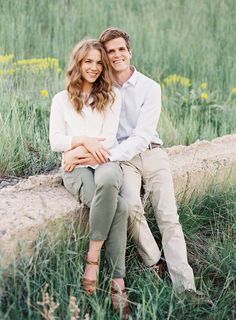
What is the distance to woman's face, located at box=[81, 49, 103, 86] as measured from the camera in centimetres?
363

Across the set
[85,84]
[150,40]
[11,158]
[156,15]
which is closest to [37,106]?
[11,158]

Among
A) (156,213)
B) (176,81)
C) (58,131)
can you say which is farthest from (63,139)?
(176,81)

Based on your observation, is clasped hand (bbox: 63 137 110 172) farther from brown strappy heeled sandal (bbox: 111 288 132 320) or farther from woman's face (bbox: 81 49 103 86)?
brown strappy heeled sandal (bbox: 111 288 132 320)

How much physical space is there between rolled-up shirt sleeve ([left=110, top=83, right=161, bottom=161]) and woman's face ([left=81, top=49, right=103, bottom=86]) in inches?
14.2

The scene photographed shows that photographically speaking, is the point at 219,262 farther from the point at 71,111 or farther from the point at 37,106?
the point at 37,106

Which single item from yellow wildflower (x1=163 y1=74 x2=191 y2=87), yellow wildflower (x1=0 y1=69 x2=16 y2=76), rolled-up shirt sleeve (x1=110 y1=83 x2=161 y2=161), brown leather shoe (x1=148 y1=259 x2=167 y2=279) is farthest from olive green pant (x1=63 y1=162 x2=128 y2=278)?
yellow wildflower (x1=163 y1=74 x2=191 y2=87)

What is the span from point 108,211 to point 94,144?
0.48 metres

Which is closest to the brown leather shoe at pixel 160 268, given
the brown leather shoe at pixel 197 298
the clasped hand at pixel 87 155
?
the brown leather shoe at pixel 197 298

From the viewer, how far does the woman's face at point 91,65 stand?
11.9 feet

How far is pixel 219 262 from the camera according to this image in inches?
140

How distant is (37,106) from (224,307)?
2488mm

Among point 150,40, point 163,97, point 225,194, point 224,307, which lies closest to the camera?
point 224,307

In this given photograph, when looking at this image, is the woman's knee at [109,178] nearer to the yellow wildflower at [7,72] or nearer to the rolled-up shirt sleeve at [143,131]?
the rolled-up shirt sleeve at [143,131]

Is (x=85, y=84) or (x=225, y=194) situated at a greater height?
(x=85, y=84)
